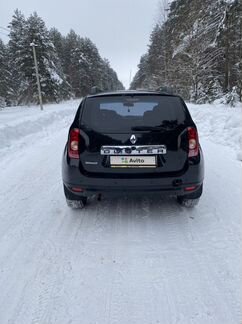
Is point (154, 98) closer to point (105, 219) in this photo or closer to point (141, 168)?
point (141, 168)

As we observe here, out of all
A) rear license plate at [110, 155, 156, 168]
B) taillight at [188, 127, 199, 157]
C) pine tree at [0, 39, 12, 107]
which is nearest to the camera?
rear license plate at [110, 155, 156, 168]

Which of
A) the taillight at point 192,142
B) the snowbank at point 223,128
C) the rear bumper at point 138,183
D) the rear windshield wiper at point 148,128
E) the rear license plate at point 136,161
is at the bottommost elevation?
the snowbank at point 223,128

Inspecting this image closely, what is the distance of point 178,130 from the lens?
3586 millimetres

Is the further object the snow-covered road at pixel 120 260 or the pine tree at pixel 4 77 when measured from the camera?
the pine tree at pixel 4 77

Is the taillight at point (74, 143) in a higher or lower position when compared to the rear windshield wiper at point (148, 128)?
lower

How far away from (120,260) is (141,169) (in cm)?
111

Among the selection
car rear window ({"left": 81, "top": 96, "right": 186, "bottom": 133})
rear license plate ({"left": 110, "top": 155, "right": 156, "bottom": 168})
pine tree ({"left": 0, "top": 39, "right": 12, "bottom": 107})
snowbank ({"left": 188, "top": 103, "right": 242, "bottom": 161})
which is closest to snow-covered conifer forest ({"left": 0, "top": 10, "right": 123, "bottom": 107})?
pine tree ({"left": 0, "top": 39, "right": 12, "bottom": 107})

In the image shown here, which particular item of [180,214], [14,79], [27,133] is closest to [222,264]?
[180,214]

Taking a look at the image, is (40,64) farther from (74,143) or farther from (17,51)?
(74,143)

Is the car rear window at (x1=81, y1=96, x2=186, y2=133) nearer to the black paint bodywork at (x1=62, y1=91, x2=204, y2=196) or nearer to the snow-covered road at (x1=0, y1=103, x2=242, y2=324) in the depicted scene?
the black paint bodywork at (x1=62, y1=91, x2=204, y2=196)

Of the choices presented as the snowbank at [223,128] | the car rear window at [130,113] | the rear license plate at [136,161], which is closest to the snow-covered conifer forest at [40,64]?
the snowbank at [223,128]

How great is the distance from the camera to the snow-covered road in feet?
7.61

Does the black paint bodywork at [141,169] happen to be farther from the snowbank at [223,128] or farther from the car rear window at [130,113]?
the snowbank at [223,128]

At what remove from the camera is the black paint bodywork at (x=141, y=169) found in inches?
139
